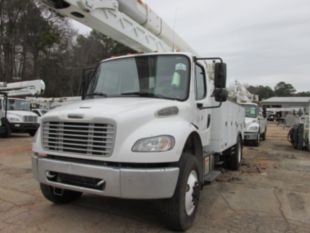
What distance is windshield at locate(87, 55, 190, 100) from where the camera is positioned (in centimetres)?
533

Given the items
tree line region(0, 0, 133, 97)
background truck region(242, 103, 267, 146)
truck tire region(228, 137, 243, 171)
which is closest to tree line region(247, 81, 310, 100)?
tree line region(0, 0, 133, 97)

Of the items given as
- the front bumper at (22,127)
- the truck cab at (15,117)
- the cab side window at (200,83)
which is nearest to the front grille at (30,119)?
the truck cab at (15,117)

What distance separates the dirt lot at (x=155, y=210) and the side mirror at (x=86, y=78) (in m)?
1.78

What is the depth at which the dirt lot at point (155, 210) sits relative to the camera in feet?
15.9

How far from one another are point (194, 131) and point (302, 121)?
13235mm

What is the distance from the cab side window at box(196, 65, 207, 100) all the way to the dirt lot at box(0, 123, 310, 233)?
1797 millimetres

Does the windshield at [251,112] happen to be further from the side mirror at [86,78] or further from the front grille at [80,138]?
the front grille at [80,138]

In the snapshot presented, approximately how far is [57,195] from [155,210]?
151 cm

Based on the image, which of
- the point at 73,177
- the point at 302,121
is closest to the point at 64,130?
the point at 73,177

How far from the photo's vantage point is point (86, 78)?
20.6ft

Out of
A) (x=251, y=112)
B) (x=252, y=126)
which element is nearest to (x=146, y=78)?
(x=252, y=126)

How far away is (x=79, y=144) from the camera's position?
4.46 m

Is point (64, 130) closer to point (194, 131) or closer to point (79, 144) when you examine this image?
point (79, 144)

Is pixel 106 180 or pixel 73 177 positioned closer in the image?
pixel 106 180
